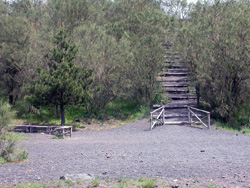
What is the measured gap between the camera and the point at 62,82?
18094 mm

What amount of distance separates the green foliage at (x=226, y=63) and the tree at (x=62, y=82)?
7365 mm

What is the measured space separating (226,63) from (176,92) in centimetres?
615

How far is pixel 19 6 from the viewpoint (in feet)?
101

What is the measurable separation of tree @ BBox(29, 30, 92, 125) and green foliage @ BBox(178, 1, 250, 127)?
7.36 metres

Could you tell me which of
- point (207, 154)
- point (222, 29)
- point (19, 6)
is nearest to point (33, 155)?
point (207, 154)

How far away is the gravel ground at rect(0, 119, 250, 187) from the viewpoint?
741 centimetres

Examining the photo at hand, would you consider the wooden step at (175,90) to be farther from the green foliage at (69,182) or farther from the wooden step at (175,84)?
the green foliage at (69,182)

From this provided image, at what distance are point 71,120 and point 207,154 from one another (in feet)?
44.5

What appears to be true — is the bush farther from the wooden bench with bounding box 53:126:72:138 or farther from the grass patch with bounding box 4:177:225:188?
the wooden bench with bounding box 53:126:72:138

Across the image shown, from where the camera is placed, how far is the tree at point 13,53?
22453mm

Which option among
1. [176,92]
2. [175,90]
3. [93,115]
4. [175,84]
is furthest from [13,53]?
[175,84]

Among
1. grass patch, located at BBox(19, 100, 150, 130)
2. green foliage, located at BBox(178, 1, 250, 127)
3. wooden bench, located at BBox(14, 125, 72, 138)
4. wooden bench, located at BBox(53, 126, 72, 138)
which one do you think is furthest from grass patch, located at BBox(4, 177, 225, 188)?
grass patch, located at BBox(19, 100, 150, 130)

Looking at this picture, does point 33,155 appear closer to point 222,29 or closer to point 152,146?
point 152,146

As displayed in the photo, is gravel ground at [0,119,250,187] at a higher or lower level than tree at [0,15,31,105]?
lower
